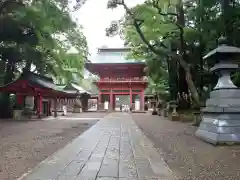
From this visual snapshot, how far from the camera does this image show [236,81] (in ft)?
49.4

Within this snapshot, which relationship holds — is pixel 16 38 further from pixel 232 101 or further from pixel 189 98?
pixel 232 101

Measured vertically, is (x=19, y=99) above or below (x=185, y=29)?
below

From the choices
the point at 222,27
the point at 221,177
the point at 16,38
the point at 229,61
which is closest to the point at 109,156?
the point at 221,177

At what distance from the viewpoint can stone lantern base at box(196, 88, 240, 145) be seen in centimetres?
785

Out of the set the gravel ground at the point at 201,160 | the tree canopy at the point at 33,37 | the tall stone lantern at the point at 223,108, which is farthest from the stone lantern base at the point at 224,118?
the tree canopy at the point at 33,37

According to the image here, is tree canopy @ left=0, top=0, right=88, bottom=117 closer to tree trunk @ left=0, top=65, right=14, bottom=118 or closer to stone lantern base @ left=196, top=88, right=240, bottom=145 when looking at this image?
tree trunk @ left=0, top=65, right=14, bottom=118

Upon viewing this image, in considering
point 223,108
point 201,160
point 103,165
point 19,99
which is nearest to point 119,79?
point 19,99

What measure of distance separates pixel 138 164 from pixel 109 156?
35.5 inches

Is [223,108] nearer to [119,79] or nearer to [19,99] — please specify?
[19,99]

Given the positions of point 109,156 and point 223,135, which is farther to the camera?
point 223,135

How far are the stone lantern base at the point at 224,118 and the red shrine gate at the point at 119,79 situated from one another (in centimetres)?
2670

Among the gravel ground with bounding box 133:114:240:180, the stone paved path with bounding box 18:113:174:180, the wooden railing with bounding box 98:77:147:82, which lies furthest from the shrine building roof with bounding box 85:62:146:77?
the stone paved path with bounding box 18:113:174:180

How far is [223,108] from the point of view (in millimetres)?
8078

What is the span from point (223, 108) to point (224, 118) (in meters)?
0.29
